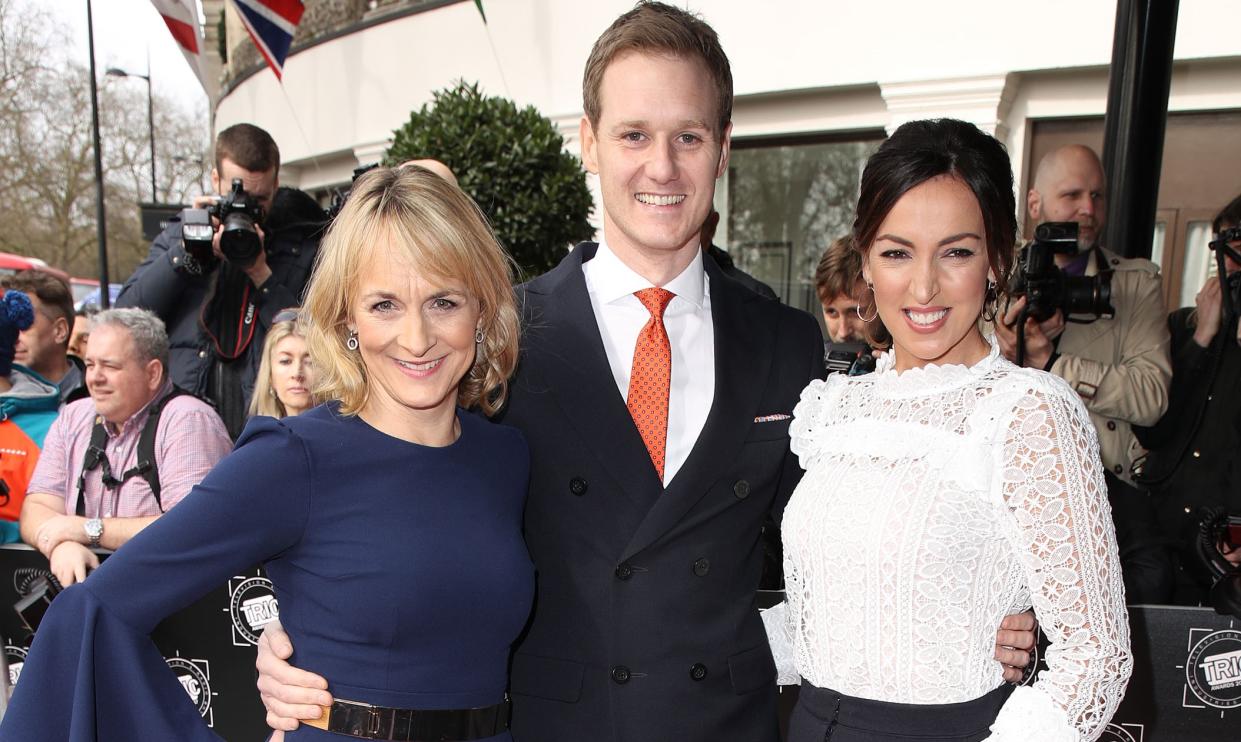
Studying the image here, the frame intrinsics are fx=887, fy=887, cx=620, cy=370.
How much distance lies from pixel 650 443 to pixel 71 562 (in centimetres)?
211

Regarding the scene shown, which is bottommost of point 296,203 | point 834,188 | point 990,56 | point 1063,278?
point 1063,278

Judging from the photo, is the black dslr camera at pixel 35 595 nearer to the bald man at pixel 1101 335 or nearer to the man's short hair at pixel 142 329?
the man's short hair at pixel 142 329

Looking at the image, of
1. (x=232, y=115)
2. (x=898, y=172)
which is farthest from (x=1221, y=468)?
(x=232, y=115)

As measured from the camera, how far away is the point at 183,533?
145cm

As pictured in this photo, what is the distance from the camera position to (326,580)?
1.61 m

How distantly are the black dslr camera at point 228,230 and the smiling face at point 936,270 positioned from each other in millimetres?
3103

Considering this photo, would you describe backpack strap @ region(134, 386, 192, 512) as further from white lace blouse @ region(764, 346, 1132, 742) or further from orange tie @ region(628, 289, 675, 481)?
white lace blouse @ region(764, 346, 1132, 742)

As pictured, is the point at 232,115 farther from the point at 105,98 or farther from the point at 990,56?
the point at 105,98

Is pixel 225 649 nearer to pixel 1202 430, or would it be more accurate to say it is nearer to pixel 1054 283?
pixel 1054 283

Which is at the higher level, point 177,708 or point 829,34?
point 829,34

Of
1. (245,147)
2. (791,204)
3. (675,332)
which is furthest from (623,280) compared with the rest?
(791,204)

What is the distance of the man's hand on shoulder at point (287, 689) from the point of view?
5.23 feet

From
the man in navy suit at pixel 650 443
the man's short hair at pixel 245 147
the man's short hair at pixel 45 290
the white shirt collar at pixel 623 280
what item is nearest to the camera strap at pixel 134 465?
the man's short hair at pixel 245 147

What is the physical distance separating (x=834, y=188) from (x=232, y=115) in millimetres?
10814
